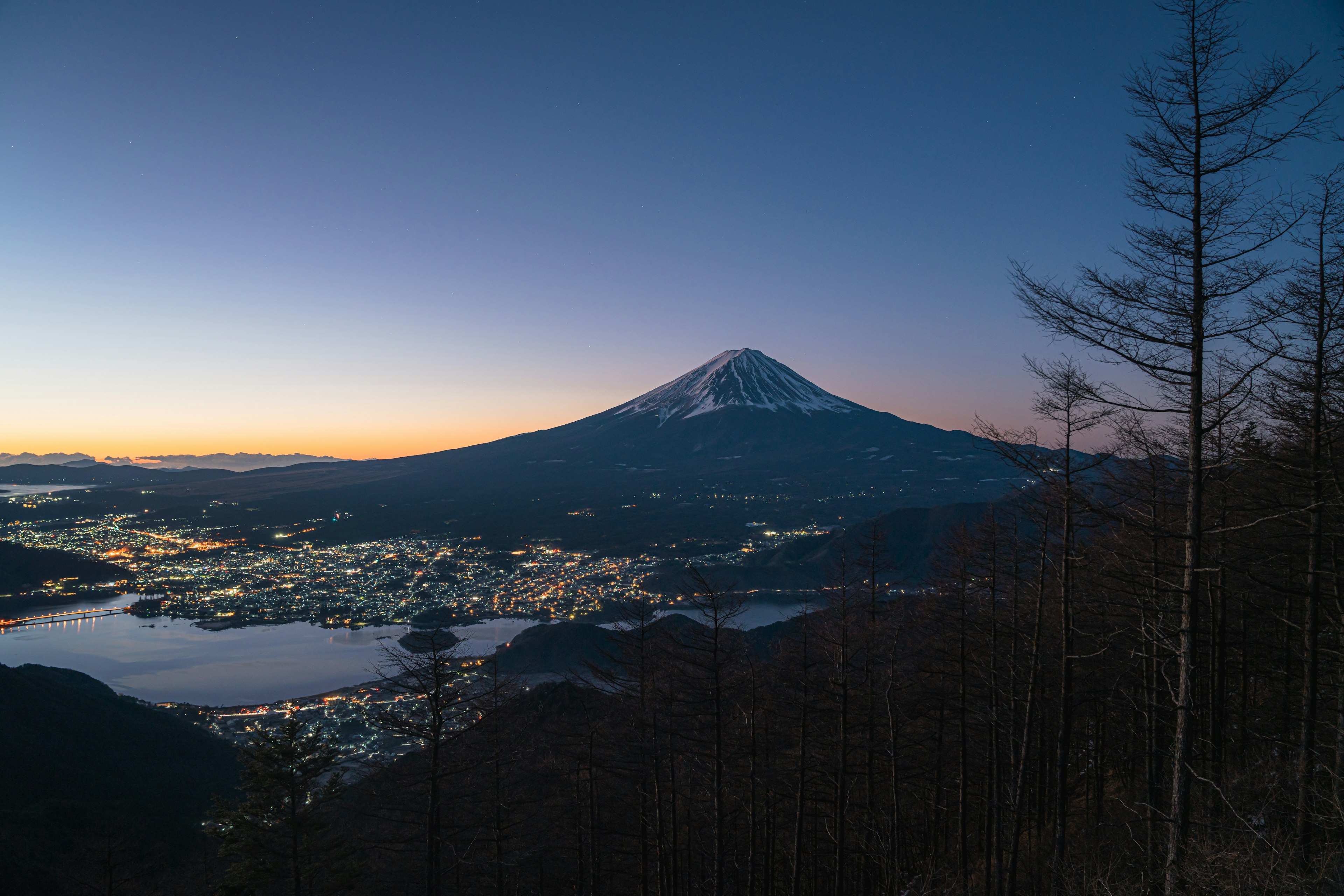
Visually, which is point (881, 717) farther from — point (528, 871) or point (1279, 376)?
point (528, 871)

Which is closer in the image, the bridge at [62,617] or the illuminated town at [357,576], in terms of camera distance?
the illuminated town at [357,576]

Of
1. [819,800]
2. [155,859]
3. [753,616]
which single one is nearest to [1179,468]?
[819,800]

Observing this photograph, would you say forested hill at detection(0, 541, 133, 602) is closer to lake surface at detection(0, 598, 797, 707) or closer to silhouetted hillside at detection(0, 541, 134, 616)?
silhouetted hillside at detection(0, 541, 134, 616)

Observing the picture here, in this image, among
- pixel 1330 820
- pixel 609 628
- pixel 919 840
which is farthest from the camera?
pixel 609 628

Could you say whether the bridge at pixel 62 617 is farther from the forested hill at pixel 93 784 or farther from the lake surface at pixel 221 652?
the forested hill at pixel 93 784

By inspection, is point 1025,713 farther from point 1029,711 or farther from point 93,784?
point 93,784

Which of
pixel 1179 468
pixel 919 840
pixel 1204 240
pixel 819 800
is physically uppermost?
pixel 1204 240

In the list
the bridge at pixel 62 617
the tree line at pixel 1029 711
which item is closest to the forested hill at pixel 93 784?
the tree line at pixel 1029 711
